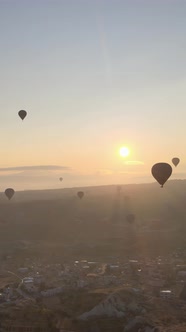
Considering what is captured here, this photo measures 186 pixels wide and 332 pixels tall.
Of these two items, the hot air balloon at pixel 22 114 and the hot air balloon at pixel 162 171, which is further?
the hot air balloon at pixel 22 114

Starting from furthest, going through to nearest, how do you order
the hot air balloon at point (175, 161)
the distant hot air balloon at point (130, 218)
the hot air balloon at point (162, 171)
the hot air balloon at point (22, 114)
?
1. the distant hot air balloon at point (130, 218)
2. the hot air balloon at point (175, 161)
3. the hot air balloon at point (22, 114)
4. the hot air balloon at point (162, 171)

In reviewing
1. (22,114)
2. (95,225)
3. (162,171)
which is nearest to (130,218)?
(95,225)

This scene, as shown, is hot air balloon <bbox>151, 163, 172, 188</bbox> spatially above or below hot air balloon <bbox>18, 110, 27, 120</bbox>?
below

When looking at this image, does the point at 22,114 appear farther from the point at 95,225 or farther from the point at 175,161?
the point at 95,225

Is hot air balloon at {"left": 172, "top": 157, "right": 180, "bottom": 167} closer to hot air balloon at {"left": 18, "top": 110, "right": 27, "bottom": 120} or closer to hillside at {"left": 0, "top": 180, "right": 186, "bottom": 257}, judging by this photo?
hillside at {"left": 0, "top": 180, "right": 186, "bottom": 257}

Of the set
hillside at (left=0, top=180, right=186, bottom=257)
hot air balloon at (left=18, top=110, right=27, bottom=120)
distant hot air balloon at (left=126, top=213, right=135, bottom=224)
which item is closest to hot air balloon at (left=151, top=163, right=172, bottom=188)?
hillside at (left=0, top=180, right=186, bottom=257)

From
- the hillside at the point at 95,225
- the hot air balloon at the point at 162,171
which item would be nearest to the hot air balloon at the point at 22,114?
the hot air balloon at the point at 162,171

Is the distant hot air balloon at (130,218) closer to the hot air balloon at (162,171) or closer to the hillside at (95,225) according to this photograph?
the hillside at (95,225)

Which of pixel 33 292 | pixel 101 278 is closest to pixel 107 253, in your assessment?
pixel 101 278

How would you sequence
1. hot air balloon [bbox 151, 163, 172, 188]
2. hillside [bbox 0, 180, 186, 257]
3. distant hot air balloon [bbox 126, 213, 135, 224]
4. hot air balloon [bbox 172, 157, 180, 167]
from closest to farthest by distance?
hot air balloon [bbox 151, 163, 172, 188] < hillside [bbox 0, 180, 186, 257] < hot air balloon [bbox 172, 157, 180, 167] < distant hot air balloon [bbox 126, 213, 135, 224]

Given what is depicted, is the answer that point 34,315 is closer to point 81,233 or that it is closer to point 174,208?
point 81,233

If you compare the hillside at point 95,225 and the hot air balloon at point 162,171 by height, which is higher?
the hillside at point 95,225
